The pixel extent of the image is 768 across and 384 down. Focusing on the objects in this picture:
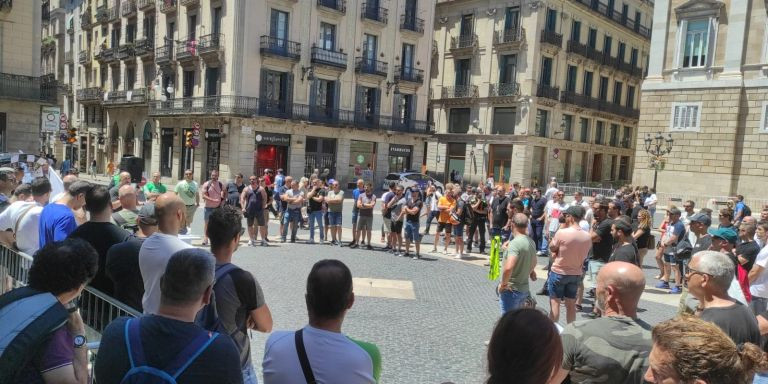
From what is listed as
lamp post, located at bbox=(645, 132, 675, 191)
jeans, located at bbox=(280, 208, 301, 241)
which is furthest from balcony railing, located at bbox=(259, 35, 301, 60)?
lamp post, located at bbox=(645, 132, 675, 191)

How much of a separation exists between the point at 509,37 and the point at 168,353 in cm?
4012

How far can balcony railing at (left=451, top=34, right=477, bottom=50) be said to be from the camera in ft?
134

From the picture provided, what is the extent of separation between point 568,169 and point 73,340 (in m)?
44.6

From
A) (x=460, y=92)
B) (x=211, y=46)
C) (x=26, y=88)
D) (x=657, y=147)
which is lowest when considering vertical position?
(x=657, y=147)

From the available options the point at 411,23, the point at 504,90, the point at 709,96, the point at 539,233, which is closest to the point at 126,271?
the point at 539,233

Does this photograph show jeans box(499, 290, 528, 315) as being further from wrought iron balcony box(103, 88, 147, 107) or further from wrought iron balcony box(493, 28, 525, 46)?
wrought iron balcony box(103, 88, 147, 107)

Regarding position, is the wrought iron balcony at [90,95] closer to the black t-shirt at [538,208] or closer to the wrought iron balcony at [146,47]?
the wrought iron balcony at [146,47]

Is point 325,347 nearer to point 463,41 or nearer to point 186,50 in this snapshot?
point 186,50

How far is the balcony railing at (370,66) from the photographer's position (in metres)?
34.8

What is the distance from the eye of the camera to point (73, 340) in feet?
8.74

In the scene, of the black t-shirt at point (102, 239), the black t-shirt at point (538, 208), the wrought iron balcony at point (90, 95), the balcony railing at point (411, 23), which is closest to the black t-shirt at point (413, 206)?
the black t-shirt at point (538, 208)

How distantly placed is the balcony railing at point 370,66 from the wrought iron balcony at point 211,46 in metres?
8.65

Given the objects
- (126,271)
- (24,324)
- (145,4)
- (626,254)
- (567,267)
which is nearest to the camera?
(24,324)

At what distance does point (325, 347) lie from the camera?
249 cm
